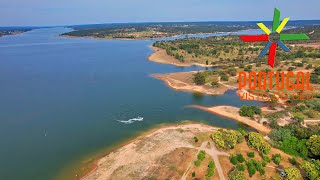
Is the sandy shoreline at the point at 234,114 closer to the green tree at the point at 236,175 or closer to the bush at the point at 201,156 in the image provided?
the bush at the point at 201,156

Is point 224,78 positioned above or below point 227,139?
below

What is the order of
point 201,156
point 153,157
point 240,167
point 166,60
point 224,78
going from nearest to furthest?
point 240,167, point 201,156, point 153,157, point 224,78, point 166,60

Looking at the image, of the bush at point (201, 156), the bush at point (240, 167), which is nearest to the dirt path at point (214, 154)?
the bush at point (201, 156)

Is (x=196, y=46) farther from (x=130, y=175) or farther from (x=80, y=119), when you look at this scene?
(x=130, y=175)

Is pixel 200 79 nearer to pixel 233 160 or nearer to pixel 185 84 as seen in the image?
pixel 185 84

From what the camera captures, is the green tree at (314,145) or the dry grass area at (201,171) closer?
the dry grass area at (201,171)

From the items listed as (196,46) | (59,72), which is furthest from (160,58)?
(59,72)

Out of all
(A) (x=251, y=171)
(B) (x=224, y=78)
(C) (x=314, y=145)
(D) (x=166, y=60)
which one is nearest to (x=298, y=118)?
(C) (x=314, y=145)
